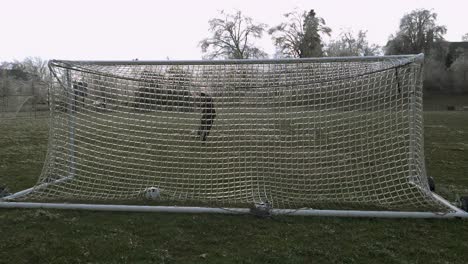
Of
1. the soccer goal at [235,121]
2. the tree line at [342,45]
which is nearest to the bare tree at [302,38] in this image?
the tree line at [342,45]

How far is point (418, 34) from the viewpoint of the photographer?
65250 mm

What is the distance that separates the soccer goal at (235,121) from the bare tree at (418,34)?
65445mm

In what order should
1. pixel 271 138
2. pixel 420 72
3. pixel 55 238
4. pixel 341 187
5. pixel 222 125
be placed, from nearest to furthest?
pixel 55 238
pixel 420 72
pixel 341 187
pixel 222 125
pixel 271 138

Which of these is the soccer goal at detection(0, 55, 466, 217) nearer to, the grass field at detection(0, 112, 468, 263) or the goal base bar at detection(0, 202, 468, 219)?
the goal base bar at detection(0, 202, 468, 219)

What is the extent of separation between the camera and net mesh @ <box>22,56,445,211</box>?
5.38 m

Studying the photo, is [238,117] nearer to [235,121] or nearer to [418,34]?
[235,121]

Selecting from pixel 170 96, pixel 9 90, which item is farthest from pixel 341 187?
pixel 9 90

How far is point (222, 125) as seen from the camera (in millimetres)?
6312

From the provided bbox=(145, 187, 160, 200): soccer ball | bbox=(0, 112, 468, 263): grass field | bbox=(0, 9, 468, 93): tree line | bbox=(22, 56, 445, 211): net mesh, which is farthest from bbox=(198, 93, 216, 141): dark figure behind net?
bbox=(0, 9, 468, 93): tree line

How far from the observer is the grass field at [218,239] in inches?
143

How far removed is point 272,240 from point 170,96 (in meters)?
→ 2.95

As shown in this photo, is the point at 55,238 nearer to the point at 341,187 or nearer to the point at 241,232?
the point at 241,232

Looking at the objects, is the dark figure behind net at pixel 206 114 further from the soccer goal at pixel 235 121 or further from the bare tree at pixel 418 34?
the bare tree at pixel 418 34

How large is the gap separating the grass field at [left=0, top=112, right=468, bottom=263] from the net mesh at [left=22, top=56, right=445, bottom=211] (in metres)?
0.64
